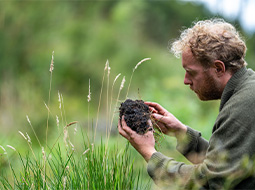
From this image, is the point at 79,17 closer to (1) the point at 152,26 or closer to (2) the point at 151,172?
(1) the point at 152,26

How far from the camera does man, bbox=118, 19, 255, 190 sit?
98.0 inches

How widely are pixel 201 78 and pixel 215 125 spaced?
0.42 m

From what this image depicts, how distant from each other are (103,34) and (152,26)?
5161mm

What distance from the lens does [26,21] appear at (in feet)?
39.3

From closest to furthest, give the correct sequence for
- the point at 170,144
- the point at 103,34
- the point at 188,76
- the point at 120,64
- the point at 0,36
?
the point at 188,76
the point at 170,144
the point at 0,36
the point at 120,64
the point at 103,34

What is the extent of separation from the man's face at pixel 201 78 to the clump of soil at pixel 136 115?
362mm

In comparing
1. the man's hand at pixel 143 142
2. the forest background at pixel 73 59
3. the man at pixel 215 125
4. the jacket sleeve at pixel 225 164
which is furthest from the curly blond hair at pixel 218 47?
the forest background at pixel 73 59

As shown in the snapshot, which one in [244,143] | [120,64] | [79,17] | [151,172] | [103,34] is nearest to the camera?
[244,143]

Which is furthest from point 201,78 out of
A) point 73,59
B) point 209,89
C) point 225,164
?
point 73,59

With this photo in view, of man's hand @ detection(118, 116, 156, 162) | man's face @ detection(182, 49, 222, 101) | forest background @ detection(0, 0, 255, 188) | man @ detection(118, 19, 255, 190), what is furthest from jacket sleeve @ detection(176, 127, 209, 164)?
forest background @ detection(0, 0, 255, 188)

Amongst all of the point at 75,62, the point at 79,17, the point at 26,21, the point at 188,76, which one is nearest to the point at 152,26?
the point at 79,17

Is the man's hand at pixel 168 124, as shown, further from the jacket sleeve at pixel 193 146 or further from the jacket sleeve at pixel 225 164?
the jacket sleeve at pixel 225 164

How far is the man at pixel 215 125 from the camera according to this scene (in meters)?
2.49

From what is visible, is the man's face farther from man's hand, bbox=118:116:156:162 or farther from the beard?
man's hand, bbox=118:116:156:162
